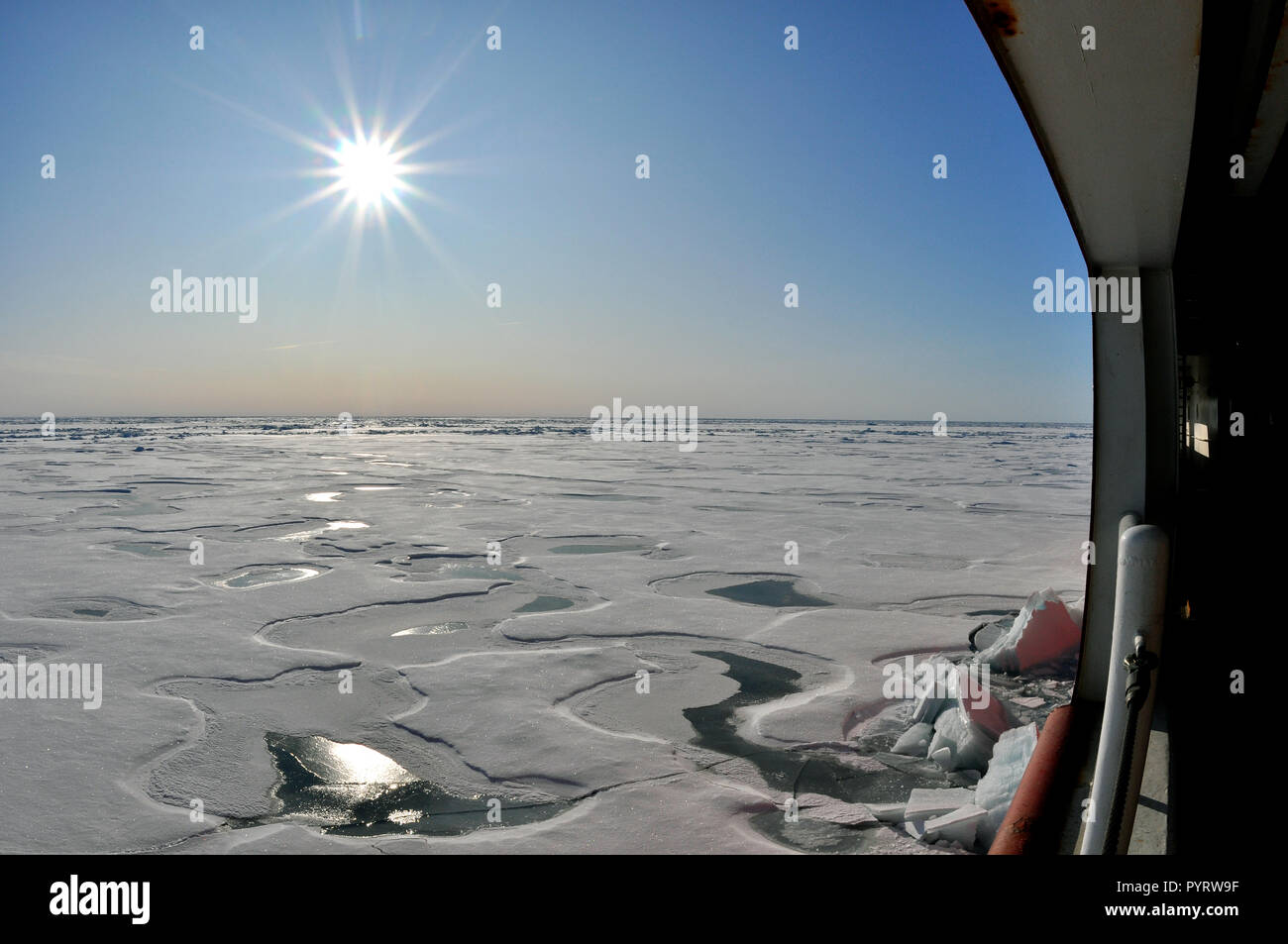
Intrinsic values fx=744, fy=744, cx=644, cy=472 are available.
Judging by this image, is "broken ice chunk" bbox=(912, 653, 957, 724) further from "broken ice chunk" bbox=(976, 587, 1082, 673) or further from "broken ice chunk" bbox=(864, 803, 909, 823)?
"broken ice chunk" bbox=(864, 803, 909, 823)

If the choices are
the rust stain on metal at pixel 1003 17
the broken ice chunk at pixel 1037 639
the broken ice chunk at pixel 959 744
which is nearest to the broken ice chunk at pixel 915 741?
the broken ice chunk at pixel 959 744

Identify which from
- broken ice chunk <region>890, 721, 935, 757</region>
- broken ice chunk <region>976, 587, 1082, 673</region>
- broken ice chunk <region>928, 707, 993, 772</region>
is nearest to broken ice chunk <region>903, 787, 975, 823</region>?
broken ice chunk <region>928, 707, 993, 772</region>

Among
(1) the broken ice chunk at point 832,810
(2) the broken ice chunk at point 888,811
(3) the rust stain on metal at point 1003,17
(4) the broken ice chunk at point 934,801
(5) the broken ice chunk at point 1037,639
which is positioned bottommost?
(1) the broken ice chunk at point 832,810

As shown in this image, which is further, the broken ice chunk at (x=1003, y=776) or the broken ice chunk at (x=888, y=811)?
the broken ice chunk at (x=888, y=811)

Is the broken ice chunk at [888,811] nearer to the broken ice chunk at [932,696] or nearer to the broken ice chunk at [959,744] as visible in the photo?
the broken ice chunk at [959,744]

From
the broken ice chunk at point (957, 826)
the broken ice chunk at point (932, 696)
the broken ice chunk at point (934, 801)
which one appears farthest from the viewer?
the broken ice chunk at point (932, 696)

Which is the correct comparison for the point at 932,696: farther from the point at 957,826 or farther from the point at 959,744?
the point at 957,826

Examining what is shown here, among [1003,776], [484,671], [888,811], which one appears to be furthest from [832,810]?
[484,671]
